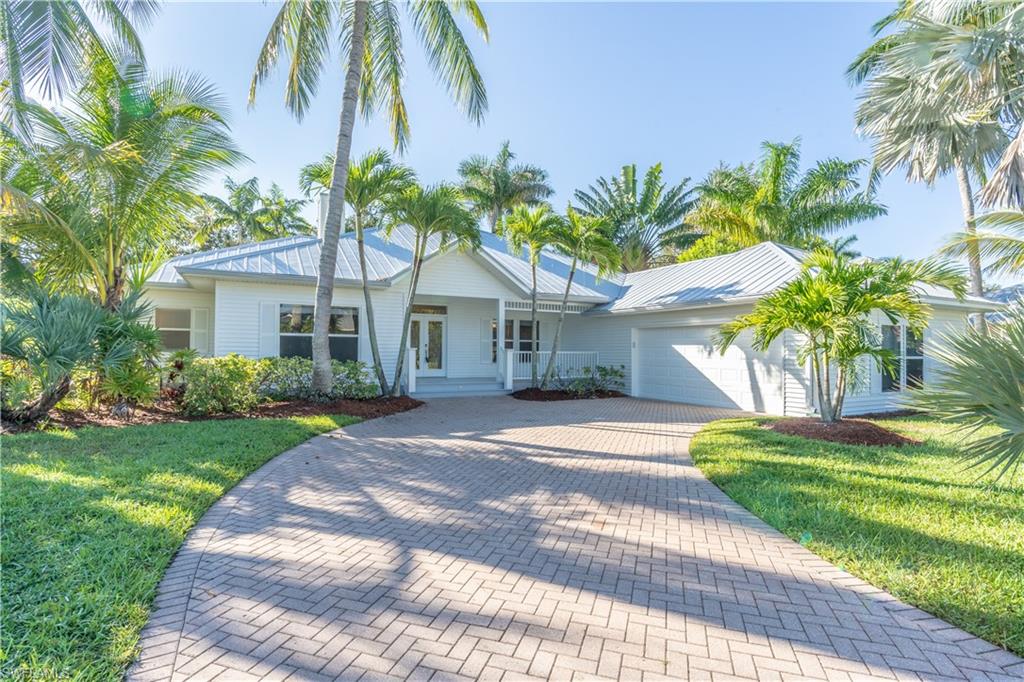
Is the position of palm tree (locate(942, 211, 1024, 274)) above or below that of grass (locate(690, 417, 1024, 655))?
above

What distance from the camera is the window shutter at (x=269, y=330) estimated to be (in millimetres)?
13672

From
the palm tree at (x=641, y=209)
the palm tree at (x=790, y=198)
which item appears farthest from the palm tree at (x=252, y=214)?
the palm tree at (x=790, y=198)

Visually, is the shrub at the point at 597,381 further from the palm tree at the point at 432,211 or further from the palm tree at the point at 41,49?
the palm tree at the point at 41,49

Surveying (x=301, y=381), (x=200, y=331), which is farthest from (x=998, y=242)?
(x=200, y=331)

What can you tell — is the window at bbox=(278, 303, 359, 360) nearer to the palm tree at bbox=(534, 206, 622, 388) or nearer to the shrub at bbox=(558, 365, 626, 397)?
the palm tree at bbox=(534, 206, 622, 388)

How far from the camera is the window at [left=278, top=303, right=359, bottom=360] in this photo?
46.1 feet

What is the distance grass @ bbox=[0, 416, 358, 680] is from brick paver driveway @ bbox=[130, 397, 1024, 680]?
0.22 m

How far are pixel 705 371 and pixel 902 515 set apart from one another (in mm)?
9888

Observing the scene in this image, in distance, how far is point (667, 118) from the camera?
1569 cm

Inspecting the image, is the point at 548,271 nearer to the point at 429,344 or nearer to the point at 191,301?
the point at 429,344

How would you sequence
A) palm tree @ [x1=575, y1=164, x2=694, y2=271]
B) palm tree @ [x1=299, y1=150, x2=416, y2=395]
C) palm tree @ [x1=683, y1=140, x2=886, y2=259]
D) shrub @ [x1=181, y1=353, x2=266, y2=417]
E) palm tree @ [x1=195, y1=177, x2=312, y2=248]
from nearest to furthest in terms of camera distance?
shrub @ [x1=181, y1=353, x2=266, y2=417] < palm tree @ [x1=299, y1=150, x2=416, y2=395] < palm tree @ [x1=683, y1=140, x2=886, y2=259] < palm tree @ [x1=575, y1=164, x2=694, y2=271] < palm tree @ [x1=195, y1=177, x2=312, y2=248]

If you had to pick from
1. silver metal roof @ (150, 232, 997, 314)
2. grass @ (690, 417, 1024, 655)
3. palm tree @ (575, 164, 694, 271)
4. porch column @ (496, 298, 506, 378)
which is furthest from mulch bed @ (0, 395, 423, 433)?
palm tree @ (575, 164, 694, 271)

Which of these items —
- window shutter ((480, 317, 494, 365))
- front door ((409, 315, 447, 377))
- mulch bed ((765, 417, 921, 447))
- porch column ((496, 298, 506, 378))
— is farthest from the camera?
window shutter ((480, 317, 494, 365))

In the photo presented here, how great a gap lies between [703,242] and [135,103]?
27709 millimetres
